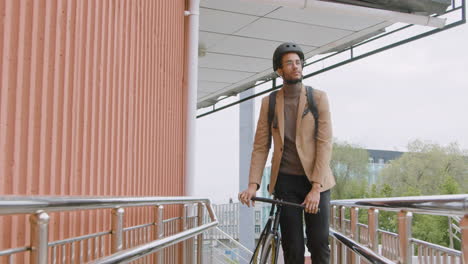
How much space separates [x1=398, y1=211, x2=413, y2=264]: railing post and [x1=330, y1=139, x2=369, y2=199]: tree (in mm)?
49614

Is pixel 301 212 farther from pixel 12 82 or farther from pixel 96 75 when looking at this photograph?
pixel 12 82

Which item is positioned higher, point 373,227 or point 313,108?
point 313,108

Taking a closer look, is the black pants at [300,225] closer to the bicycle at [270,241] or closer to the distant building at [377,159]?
the bicycle at [270,241]

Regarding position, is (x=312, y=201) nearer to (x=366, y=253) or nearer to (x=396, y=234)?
(x=366, y=253)

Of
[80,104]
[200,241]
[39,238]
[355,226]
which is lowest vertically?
[200,241]

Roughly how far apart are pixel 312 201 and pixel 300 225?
22 cm

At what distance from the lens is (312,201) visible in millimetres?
3375

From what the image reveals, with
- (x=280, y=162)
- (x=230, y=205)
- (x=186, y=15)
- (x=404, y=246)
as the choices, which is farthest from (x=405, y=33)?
(x=230, y=205)

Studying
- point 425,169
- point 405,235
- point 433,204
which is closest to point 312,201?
point 405,235

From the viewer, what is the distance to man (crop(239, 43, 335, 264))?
3502 mm

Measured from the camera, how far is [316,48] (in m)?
11.0

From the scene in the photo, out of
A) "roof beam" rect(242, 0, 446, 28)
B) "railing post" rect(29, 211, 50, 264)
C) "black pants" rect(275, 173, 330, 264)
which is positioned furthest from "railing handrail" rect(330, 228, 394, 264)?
"roof beam" rect(242, 0, 446, 28)

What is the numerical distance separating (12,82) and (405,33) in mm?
8180

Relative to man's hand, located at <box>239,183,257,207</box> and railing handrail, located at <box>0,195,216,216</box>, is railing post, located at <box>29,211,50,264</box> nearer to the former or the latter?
railing handrail, located at <box>0,195,216,216</box>
